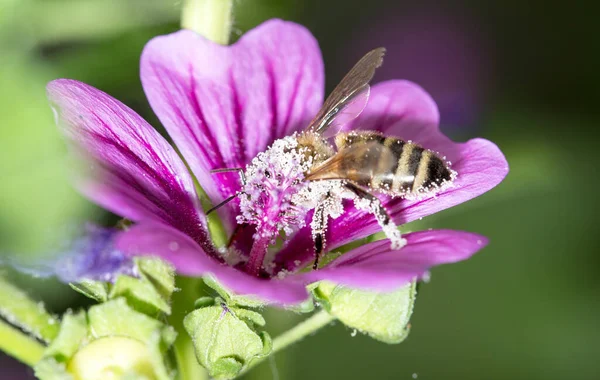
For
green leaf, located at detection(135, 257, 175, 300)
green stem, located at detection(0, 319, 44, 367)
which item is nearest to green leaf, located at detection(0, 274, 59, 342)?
green stem, located at detection(0, 319, 44, 367)

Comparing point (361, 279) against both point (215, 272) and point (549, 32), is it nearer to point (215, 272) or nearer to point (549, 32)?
point (215, 272)

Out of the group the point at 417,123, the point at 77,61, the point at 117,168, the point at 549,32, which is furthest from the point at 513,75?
the point at 117,168

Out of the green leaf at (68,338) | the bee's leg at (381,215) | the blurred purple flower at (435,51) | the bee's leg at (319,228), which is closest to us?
the green leaf at (68,338)

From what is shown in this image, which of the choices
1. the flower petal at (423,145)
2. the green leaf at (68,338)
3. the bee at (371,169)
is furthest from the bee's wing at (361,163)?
the green leaf at (68,338)

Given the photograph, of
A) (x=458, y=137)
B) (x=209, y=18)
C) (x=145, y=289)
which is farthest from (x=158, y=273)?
(x=458, y=137)

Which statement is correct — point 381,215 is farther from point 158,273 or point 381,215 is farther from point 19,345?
point 19,345

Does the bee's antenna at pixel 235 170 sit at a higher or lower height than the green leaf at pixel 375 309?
higher

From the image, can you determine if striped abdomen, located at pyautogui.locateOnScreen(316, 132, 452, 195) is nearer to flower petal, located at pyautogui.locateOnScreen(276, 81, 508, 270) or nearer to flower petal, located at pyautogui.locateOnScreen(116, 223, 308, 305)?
flower petal, located at pyautogui.locateOnScreen(276, 81, 508, 270)

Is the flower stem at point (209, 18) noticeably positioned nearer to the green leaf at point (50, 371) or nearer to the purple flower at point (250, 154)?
the purple flower at point (250, 154)
